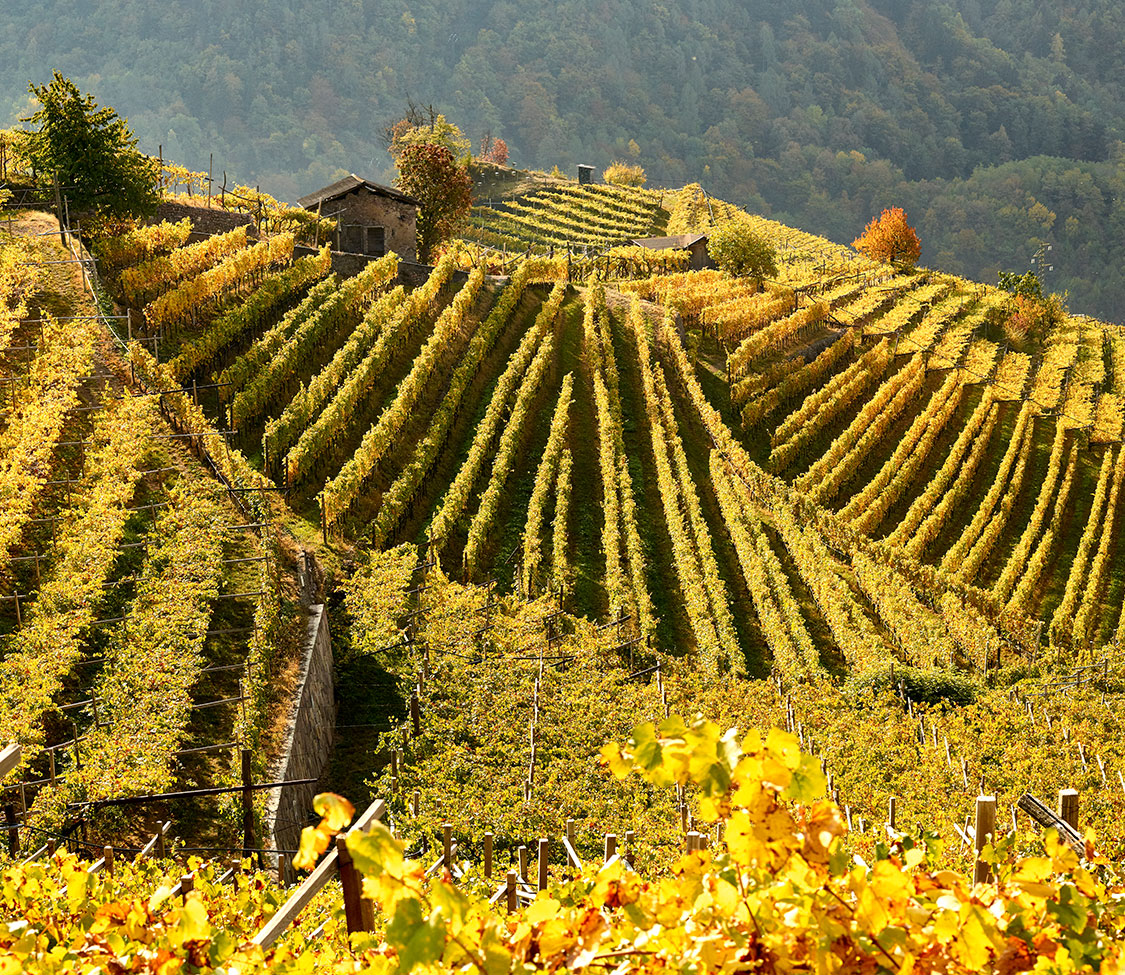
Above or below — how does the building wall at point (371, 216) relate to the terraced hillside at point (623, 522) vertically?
above

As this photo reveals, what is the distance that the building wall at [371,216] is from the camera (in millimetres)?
38500

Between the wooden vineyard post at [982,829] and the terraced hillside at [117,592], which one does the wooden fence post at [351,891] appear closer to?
the wooden vineyard post at [982,829]

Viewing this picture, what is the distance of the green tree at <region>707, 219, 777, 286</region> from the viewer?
5219cm

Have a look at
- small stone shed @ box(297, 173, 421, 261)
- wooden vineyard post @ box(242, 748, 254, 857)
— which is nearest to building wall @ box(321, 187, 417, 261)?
small stone shed @ box(297, 173, 421, 261)

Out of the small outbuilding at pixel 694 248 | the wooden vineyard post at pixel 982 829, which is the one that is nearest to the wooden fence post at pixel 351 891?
the wooden vineyard post at pixel 982 829

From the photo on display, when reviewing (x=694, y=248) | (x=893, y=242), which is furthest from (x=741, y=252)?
(x=893, y=242)

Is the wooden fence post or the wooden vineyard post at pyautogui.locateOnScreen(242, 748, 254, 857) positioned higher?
the wooden fence post

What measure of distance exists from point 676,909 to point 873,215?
184 meters

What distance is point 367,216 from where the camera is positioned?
127ft

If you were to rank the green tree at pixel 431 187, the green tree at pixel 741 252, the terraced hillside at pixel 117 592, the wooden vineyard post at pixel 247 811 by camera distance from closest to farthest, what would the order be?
the wooden vineyard post at pixel 247 811 < the terraced hillside at pixel 117 592 < the green tree at pixel 431 187 < the green tree at pixel 741 252

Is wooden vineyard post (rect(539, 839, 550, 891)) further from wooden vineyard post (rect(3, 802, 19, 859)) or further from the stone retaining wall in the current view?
the stone retaining wall

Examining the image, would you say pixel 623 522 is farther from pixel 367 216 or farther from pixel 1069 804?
pixel 1069 804

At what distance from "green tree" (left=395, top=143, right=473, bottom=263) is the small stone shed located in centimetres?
387

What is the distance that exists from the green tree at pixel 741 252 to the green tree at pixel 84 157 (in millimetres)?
29690
